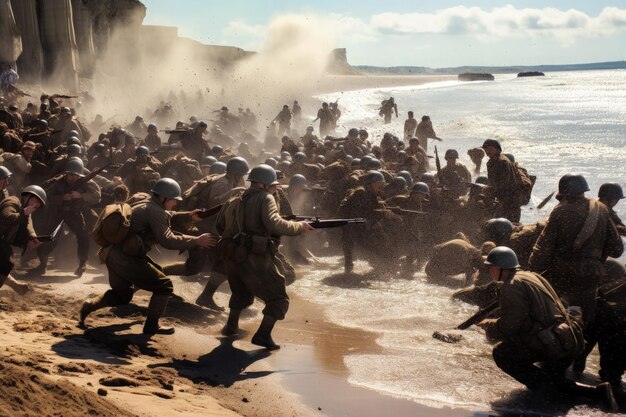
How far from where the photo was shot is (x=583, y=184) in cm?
793

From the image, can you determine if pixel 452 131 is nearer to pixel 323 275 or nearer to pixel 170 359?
pixel 323 275

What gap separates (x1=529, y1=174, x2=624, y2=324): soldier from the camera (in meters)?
7.91

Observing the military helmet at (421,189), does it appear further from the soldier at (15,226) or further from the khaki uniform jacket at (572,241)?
the soldier at (15,226)

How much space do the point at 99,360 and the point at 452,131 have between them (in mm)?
50328

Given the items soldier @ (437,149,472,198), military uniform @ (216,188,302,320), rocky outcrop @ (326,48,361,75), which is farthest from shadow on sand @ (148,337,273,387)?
rocky outcrop @ (326,48,361,75)

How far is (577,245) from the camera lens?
7.89m

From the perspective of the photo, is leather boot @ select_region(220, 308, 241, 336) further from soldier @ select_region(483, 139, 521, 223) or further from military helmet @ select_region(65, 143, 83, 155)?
military helmet @ select_region(65, 143, 83, 155)

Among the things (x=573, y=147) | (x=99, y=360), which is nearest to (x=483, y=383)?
(x=99, y=360)

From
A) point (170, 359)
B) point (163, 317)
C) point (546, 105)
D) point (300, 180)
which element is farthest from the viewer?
point (546, 105)

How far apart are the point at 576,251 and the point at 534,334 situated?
1.55m

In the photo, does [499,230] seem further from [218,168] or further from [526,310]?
[218,168]

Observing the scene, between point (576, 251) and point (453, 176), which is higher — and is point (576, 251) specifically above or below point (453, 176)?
above

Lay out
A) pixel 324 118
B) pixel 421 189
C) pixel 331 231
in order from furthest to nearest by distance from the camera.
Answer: pixel 324 118
pixel 331 231
pixel 421 189

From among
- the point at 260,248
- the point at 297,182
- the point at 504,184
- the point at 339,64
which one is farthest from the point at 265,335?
the point at 339,64
